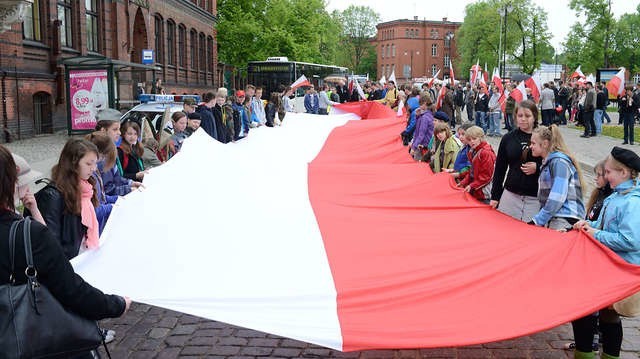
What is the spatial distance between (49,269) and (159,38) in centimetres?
3689

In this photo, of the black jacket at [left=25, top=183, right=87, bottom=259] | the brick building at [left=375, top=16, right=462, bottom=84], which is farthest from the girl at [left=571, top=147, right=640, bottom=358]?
the brick building at [left=375, top=16, right=462, bottom=84]

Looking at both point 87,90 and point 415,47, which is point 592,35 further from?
point 415,47

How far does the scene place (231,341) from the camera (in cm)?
569

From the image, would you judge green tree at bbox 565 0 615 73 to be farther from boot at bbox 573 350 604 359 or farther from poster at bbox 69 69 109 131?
boot at bbox 573 350 604 359

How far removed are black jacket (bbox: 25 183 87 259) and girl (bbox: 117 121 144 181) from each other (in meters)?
2.36

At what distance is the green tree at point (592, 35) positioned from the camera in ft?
218

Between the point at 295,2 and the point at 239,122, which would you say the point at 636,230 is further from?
the point at 295,2

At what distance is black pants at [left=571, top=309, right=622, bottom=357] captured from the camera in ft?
15.2

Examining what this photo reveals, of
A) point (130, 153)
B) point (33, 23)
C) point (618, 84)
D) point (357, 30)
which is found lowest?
point (130, 153)

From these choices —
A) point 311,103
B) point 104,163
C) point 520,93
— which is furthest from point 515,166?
point 311,103

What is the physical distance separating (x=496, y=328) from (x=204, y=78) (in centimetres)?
4553

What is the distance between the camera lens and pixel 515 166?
6082 mm

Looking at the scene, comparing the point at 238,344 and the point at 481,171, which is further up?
the point at 481,171

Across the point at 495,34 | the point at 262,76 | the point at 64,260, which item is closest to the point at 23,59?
the point at 262,76
